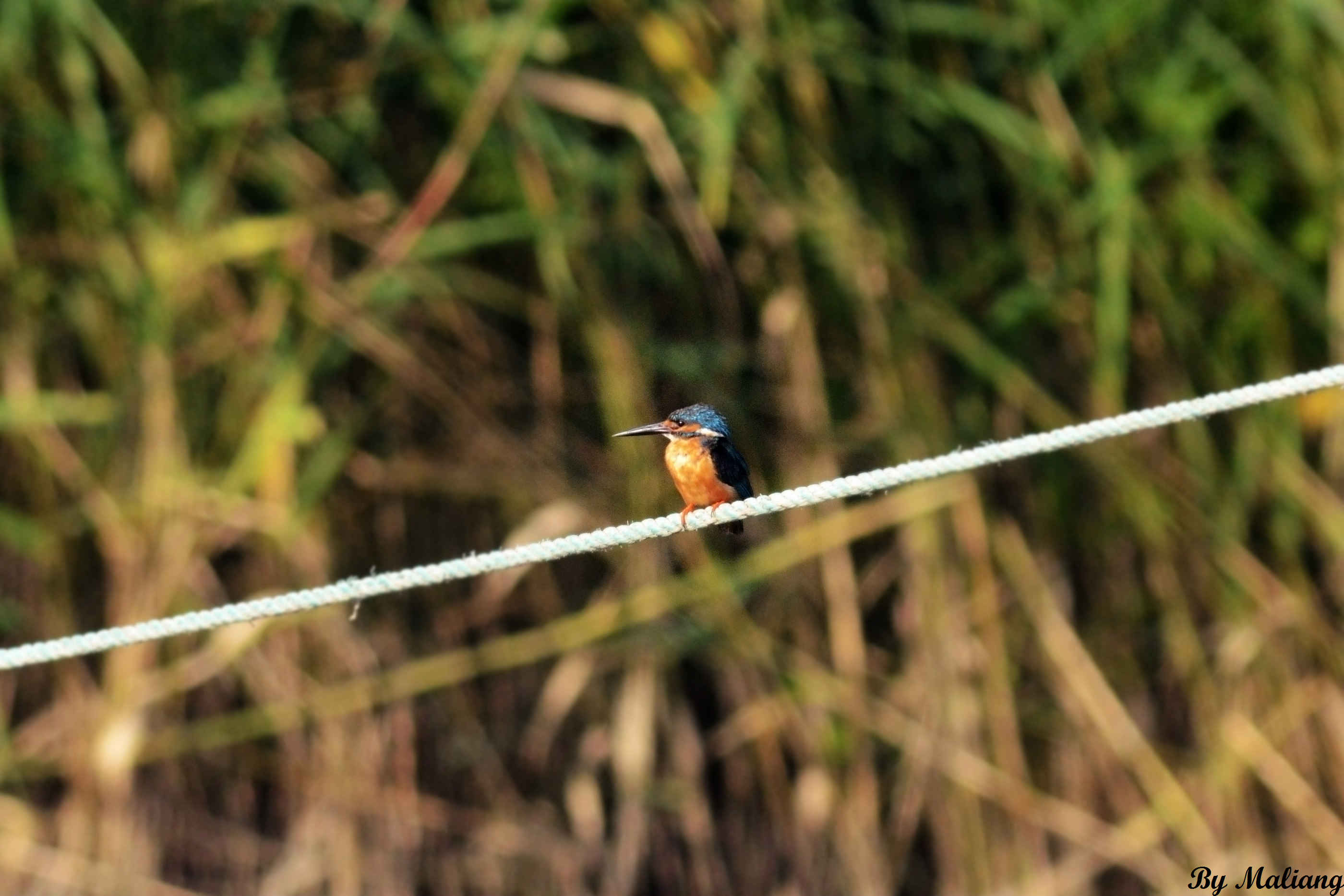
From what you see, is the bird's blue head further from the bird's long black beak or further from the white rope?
the white rope

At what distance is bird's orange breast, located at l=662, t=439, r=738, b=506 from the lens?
1.90 meters

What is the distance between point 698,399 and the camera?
2.31 meters

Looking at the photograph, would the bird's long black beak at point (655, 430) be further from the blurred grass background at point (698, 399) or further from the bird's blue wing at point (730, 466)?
the blurred grass background at point (698, 399)

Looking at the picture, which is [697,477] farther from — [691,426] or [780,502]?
[780,502]

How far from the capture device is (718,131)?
2252 mm

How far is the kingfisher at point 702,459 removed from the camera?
1901 millimetres

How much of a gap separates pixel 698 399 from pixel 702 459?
41 cm

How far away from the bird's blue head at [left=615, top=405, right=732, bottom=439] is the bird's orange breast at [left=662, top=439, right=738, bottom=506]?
0.03 m

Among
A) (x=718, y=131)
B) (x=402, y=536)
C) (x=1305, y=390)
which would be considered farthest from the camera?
(x=402, y=536)

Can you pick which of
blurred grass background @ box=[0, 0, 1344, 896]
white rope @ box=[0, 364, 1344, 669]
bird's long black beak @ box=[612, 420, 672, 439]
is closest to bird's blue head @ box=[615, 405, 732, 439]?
bird's long black beak @ box=[612, 420, 672, 439]

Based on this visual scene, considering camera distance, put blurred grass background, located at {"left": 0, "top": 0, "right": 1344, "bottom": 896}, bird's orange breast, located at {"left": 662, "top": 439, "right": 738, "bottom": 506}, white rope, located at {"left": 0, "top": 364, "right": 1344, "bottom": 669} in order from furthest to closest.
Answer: blurred grass background, located at {"left": 0, "top": 0, "right": 1344, "bottom": 896}
bird's orange breast, located at {"left": 662, "top": 439, "right": 738, "bottom": 506}
white rope, located at {"left": 0, "top": 364, "right": 1344, "bottom": 669}

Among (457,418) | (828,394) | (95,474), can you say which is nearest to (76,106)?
(95,474)

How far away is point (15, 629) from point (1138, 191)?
5.46 ft

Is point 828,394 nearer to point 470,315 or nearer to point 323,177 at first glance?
point 470,315
